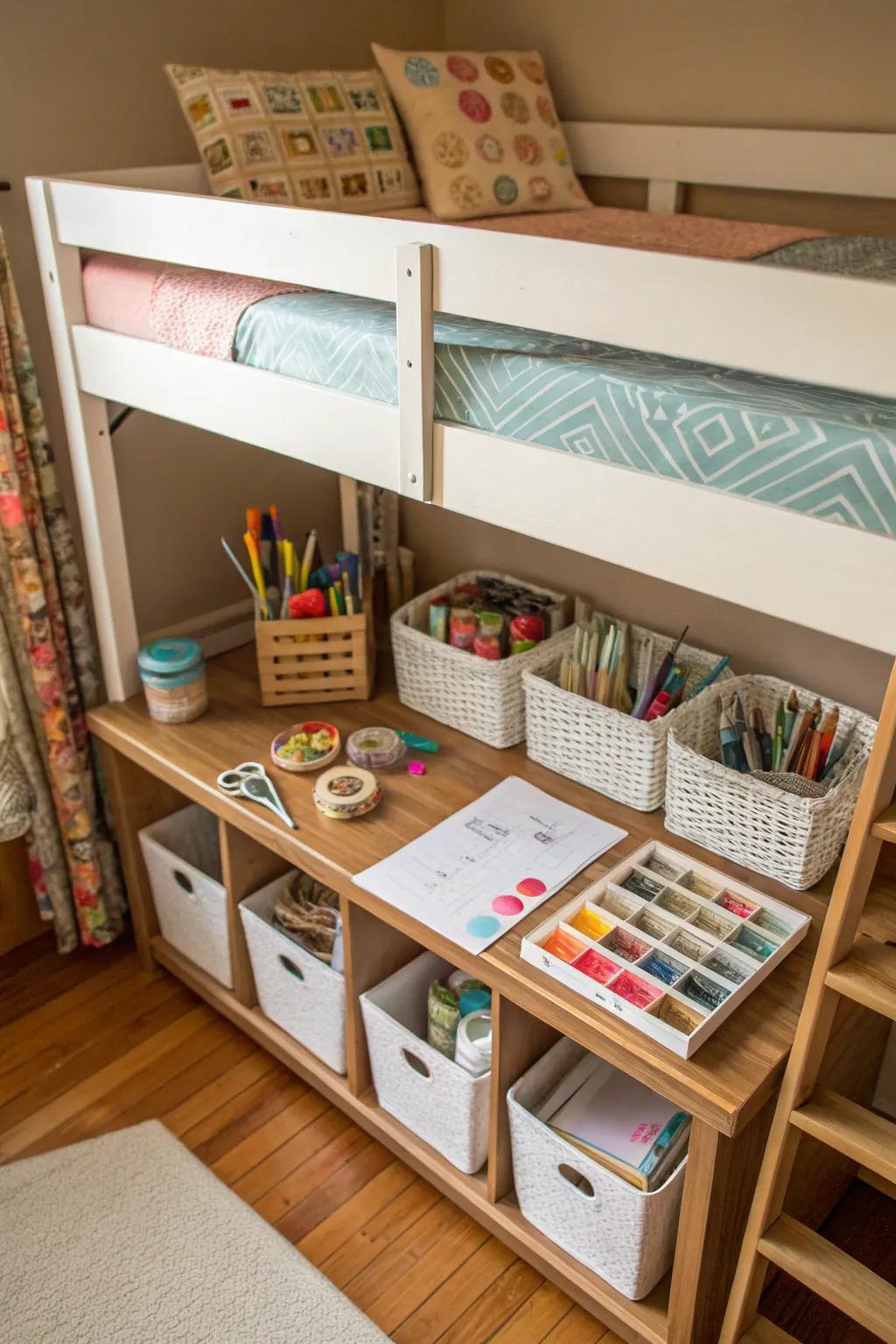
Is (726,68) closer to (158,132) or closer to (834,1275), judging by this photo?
(158,132)

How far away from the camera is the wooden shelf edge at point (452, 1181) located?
4.91 feet

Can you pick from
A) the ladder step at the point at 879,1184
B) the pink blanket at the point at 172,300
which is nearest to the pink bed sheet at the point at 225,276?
the pink blanket at the point at 172,300

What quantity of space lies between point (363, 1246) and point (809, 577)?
125 centimetres

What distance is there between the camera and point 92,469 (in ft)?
6.06

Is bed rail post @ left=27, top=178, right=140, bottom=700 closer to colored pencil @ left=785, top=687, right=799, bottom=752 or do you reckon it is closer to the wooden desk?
the wooden desk

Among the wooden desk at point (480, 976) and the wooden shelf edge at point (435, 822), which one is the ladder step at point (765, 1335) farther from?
the wooden shelf edge at point (435, 822)

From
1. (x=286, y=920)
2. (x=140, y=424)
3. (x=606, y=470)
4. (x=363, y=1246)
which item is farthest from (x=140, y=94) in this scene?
(x=363, y=1246)

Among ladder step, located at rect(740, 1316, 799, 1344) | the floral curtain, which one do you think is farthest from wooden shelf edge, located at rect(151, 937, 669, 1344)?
the floral curtain

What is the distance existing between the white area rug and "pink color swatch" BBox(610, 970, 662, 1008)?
0.67 m

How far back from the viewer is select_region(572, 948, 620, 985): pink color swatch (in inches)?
53.1

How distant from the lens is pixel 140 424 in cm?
203

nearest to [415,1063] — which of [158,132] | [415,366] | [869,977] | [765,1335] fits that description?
[765,1335]

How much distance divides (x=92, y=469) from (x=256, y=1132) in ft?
3.75

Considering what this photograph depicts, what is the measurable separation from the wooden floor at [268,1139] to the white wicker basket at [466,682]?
0.71 meters
